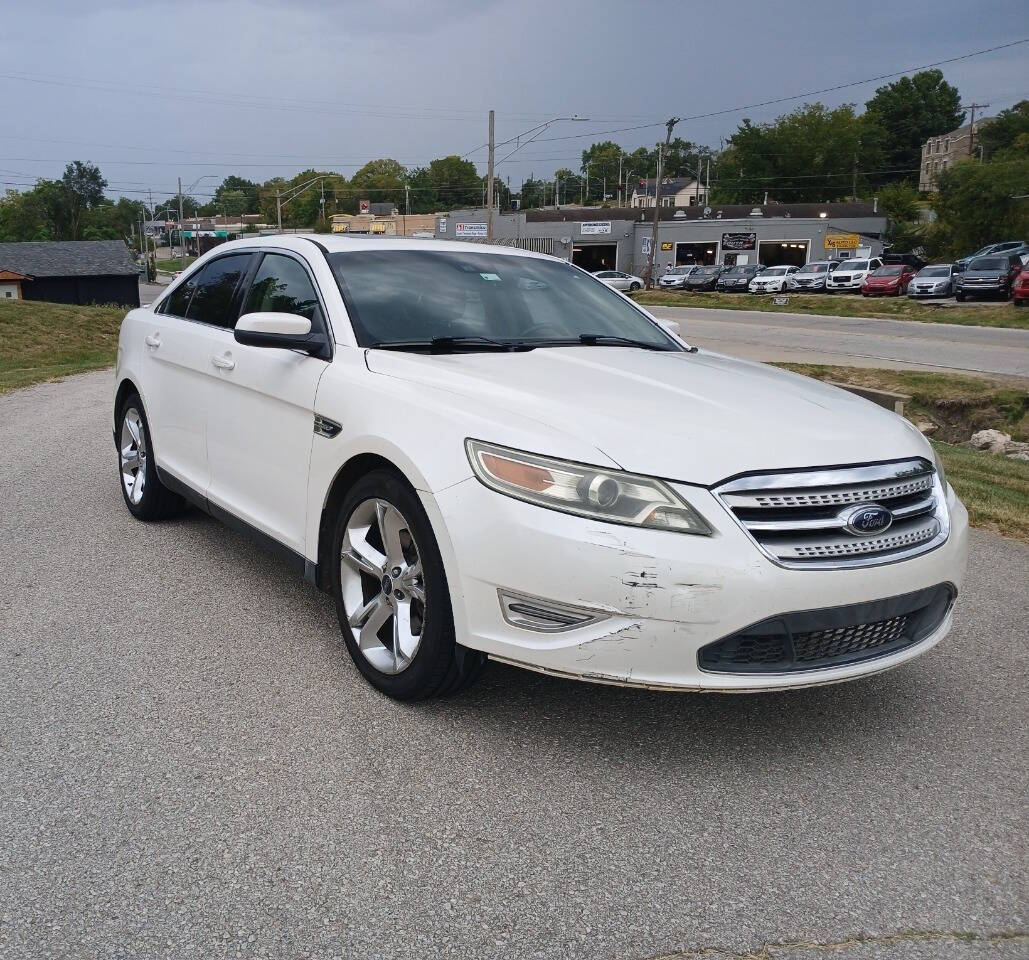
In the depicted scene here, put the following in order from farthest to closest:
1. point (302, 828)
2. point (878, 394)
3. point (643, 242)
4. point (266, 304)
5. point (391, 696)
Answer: point (643, 242), point (878, 394), point (266, 304), point (391, 696), point (302, 828)

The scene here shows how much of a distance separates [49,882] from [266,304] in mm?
2935

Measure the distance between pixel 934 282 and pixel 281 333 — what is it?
41.8m

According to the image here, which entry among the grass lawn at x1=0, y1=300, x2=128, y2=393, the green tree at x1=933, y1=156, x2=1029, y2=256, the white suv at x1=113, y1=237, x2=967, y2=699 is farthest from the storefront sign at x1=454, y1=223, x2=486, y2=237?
the white suv at x1=113, y1=237, x2=967, y2=699

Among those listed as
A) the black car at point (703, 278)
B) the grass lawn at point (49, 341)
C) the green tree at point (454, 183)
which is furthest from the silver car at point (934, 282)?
the green tree at point (454, 183)

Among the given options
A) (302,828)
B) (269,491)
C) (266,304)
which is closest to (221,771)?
(302,828)

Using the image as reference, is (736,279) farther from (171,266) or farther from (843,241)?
(171,266)

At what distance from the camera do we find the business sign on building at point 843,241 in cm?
7131

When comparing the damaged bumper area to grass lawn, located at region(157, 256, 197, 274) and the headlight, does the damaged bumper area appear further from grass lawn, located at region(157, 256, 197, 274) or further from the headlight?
grass lawn, located at region(157, 256, 197, 274)

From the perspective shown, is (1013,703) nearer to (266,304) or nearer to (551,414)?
(551,414)

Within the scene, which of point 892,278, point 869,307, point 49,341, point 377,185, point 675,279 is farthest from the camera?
point 377,185

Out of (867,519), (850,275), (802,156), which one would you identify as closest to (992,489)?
(867,519)

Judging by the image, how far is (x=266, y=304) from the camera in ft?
16.1

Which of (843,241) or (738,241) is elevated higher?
(843,241)

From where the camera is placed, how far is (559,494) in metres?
3.15
